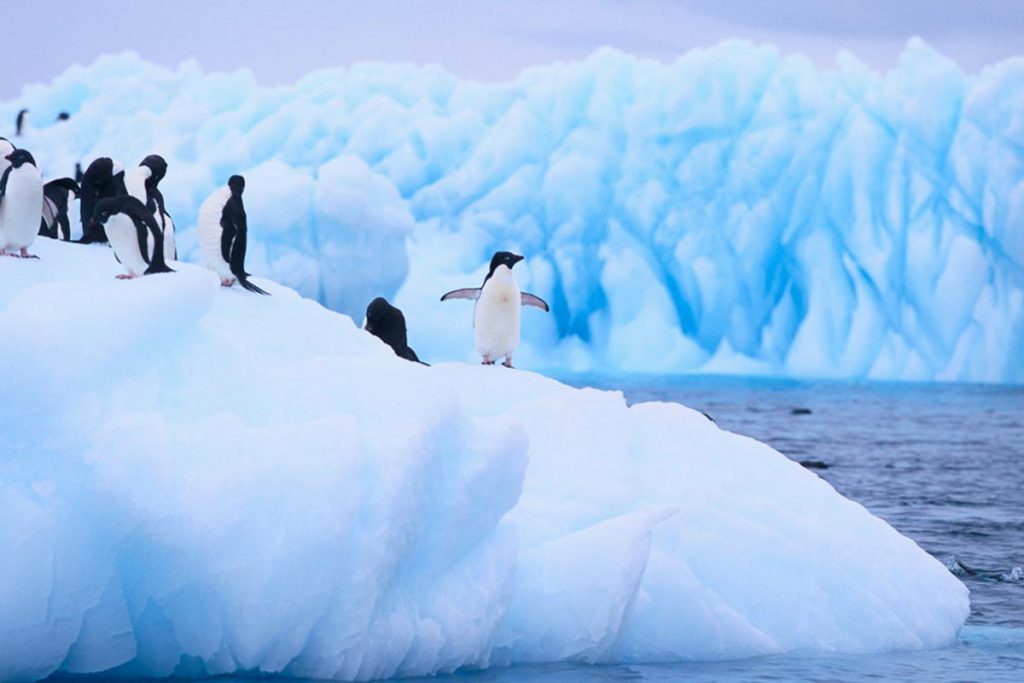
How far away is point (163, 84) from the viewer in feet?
101

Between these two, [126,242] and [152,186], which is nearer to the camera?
[126,242]

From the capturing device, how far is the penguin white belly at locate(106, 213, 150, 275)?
5.29 meters

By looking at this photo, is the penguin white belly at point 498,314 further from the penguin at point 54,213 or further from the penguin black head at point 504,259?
the penguin at point 54,213

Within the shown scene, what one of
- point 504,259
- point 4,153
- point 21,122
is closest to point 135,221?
point 4,153

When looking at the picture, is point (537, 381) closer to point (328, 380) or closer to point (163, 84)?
point (328, 380)

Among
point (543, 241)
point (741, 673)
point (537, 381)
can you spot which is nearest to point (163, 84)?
point (543, 241)

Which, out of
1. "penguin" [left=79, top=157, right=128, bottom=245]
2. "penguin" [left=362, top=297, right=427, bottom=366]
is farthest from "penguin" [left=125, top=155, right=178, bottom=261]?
"penguin" [left=362, top=297, right=427, bottom=366]

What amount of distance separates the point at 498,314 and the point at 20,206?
372 centimetres

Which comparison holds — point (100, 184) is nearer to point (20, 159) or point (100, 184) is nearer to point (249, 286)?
point (20, 159)

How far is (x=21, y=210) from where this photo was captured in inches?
210

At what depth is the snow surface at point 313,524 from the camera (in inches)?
159

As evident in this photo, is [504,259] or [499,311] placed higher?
[504,259]

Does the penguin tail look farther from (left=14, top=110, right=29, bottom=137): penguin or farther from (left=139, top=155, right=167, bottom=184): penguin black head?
(left=14, top=110, right=29, bottom=137): penguin

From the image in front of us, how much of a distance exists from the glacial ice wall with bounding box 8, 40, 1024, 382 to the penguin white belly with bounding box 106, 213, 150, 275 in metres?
21.0
